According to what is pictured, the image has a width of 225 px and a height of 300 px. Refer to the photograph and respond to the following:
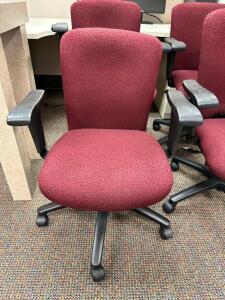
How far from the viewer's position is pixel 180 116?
78cm

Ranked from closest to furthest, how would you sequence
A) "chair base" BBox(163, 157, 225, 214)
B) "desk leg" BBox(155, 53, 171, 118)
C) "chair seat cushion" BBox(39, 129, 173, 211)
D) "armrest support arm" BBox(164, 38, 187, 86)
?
"chair seat cushion" BBox(39, 129, 173, 211) → "chair base" BBox(163, 157, 225, 214) → "armrest support arm" BBox(164, 38, 187, 86) → "desk leg" BBox(155, 53, 171, 118)

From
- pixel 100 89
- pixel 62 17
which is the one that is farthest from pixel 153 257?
pixel 62 17

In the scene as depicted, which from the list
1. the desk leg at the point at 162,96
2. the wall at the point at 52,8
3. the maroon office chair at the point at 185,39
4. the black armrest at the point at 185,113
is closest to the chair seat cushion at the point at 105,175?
the black armrest at the point at 185,113

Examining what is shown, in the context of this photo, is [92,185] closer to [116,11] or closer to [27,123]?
[27,123]

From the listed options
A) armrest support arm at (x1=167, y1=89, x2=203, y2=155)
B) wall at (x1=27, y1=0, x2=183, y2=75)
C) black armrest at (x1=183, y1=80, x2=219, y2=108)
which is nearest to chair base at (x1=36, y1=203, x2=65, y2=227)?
armrest support arm at (x1=167, y1=89, x2=203, y2=155)

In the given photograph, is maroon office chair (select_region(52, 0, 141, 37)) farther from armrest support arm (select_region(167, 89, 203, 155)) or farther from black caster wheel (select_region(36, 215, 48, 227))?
black caster wheel (select_region(36, 215, 48, 227))

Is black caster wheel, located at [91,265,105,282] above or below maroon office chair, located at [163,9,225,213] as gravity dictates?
below

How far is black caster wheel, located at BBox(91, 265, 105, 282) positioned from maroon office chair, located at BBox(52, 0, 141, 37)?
1.48 meters

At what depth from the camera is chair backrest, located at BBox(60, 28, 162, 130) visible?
0.92 meters

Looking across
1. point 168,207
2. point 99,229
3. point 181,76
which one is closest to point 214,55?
point 181,76

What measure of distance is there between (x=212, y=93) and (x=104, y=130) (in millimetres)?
514

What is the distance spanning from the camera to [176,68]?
180cm

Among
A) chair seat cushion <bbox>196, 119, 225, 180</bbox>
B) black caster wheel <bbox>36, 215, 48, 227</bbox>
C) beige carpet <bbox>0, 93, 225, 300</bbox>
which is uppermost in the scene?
chair seat cushion <bbox>196, 119, 225, 180</bbox>

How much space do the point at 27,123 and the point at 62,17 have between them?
208 centimetres
